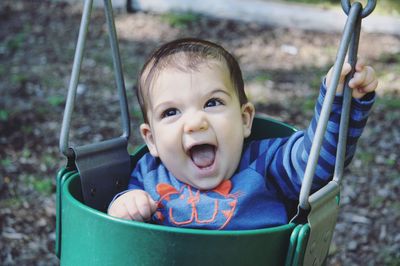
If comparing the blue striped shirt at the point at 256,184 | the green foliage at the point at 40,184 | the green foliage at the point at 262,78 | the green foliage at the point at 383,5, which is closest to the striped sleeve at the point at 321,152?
the blue striped shirt at the point at 256,184

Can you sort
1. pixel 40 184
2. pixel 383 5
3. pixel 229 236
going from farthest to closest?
pixel 383 5
pixel 40 184
pixel 229 236

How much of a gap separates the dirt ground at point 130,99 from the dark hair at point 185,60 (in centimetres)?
87

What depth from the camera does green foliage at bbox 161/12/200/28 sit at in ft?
13.4

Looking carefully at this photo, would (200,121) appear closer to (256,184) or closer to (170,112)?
(170,112)

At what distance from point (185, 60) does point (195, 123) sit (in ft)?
0.56

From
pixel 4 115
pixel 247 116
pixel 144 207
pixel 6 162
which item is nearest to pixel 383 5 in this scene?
pixel 4 115

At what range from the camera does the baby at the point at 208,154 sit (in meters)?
1.21

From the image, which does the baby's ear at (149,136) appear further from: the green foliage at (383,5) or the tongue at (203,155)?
the green foliage at (383,5)

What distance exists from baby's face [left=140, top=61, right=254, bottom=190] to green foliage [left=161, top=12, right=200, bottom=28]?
284 cm

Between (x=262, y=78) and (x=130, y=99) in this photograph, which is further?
(x=262, y=78)

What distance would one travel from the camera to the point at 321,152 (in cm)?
120

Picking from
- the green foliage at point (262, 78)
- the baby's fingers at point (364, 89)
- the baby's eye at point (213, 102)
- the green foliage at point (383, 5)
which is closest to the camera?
the baby's fingers at point (364, 89)

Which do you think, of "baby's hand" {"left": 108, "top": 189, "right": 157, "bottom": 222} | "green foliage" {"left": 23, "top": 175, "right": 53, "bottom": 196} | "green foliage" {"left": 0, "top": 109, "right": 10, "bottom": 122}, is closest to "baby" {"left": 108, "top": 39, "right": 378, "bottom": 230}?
"baby's hand" {"left": 108, "top": 189, "right": 157, "bottom": 222}

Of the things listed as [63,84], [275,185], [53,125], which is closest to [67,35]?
[63,84]
